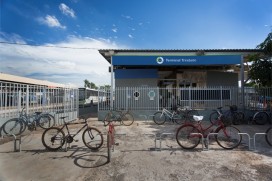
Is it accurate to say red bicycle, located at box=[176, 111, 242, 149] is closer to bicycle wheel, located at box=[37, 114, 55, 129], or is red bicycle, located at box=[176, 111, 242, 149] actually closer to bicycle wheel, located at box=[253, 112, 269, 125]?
bicycle wheel, located at box=[253, 112, 269, 125]

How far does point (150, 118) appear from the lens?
1446cm

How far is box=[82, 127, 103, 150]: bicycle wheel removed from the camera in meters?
7.03

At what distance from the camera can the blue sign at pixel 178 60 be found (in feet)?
50.0

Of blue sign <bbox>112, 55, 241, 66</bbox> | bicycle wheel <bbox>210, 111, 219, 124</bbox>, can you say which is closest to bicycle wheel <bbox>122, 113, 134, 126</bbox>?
blue sign <bbox>112, 55, 241, 66</bbox>

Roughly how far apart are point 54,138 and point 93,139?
115 cm

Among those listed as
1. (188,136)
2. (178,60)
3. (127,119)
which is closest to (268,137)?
(188,136)

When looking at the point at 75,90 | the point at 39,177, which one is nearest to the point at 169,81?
the point at 75,90

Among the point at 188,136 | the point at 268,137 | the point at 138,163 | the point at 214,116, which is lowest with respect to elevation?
the point at 138,163

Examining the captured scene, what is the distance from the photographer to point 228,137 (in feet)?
24.8

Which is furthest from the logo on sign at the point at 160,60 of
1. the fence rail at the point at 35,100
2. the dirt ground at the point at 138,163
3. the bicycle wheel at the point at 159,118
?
the dirt ground at the point at 138,163

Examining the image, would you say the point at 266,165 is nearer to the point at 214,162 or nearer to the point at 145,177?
the point at 214,162

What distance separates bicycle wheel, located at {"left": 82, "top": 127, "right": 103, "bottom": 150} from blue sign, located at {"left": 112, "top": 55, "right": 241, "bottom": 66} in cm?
855

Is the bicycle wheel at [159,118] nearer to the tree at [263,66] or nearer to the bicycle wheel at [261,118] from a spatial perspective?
the bicycle wheel at [261,118]

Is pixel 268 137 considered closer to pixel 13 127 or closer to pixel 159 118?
pixel 159 118
